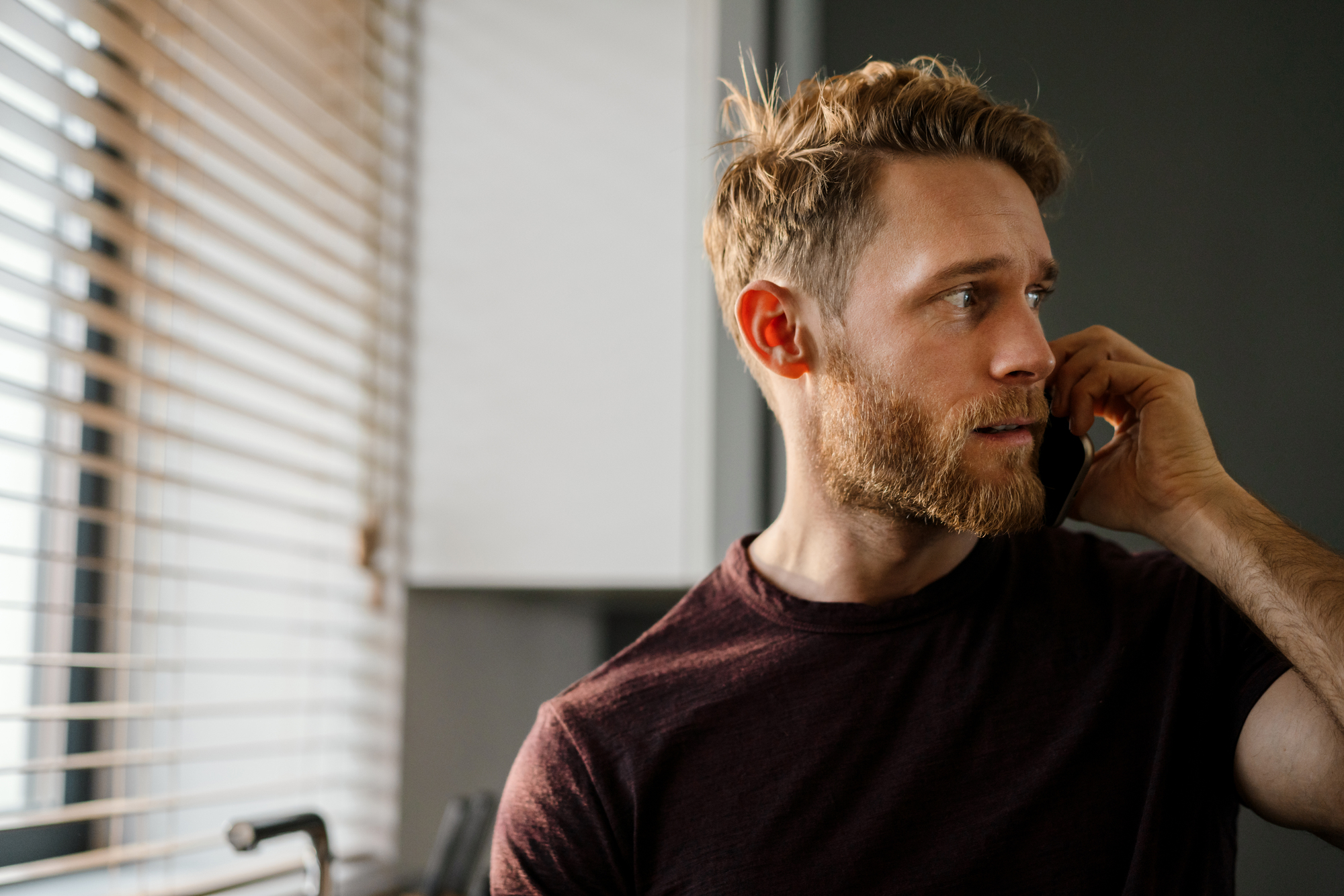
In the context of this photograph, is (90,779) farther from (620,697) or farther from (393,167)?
(393,167)

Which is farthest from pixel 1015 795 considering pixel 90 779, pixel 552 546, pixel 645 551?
pixel 90 779

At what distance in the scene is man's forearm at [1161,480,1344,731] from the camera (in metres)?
0.75

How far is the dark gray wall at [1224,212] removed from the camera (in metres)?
1.09

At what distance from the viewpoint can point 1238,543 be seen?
2.70 ft

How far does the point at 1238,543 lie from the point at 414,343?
1.14 metres

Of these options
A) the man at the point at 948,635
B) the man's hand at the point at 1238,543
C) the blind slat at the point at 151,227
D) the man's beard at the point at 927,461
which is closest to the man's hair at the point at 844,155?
the man at the point at 948,635

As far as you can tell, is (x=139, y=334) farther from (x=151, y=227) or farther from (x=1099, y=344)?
(x=1099, y=344)

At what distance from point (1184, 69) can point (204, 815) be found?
154cm

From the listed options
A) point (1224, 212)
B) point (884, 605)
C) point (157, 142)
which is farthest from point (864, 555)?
point (157, 142)

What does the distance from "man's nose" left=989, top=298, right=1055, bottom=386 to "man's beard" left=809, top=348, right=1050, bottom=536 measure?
0.02m

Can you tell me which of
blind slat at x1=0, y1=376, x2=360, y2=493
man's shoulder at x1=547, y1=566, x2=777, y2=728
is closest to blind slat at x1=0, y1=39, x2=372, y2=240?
blind slat at x1=0, y1=376, x2=360, y2=493

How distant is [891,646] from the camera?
921mm

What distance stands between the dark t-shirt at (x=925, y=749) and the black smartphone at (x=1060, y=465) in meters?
0.07

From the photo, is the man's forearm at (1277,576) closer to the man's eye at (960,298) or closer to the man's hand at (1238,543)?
the man's hand at (1238,543)
